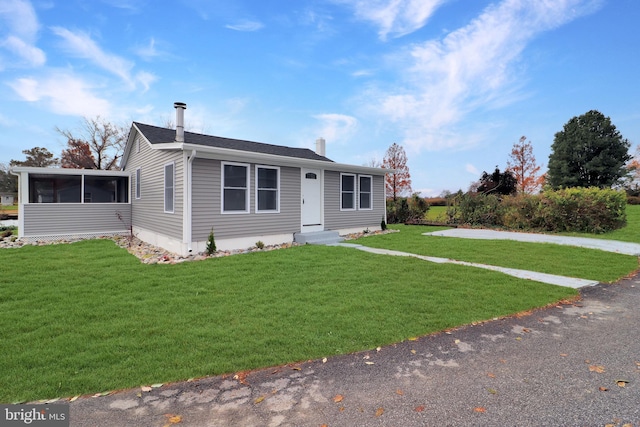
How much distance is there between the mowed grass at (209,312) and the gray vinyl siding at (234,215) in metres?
1.67

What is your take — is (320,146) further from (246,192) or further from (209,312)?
(209,312)

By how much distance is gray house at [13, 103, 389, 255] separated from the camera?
8.59 metres

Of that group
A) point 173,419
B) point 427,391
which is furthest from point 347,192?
point 173,419

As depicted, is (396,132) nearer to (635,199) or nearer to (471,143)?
(471,143)

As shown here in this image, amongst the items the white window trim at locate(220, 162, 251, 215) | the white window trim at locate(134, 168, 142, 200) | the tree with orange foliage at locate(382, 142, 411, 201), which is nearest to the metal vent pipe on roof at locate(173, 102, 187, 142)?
the white window trim at locate(220, 162, 251, 215)

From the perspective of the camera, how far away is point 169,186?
9.39m

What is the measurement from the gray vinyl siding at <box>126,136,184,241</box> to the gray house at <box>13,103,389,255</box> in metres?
0.03

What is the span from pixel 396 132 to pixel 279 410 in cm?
2742

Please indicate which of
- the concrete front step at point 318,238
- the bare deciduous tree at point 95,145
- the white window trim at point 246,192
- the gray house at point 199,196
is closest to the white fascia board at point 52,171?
the gray house at point 199,196

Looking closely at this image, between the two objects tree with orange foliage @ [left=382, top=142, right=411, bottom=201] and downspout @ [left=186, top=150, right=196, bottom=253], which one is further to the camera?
tree with orange foliage @ [left=382, top=142, right=411, bottom=201]

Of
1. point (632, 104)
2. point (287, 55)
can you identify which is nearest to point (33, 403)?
point (287, 55)

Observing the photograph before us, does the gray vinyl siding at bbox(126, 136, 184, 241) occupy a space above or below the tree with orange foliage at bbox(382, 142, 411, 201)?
below

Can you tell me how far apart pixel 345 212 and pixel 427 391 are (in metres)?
9.86

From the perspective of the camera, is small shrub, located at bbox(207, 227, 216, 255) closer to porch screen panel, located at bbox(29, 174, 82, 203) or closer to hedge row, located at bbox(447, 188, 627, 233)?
porch screen panel, located at bbox(29, 174, 82, 203)
